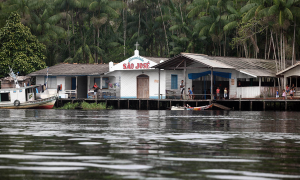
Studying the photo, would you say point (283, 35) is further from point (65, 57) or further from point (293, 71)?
point (65, 57)

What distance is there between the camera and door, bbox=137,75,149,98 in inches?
1837

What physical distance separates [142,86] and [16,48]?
45.0ft

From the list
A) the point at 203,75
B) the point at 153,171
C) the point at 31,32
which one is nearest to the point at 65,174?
the point at 153,171

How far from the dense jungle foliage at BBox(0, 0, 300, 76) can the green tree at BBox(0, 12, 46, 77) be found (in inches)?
127

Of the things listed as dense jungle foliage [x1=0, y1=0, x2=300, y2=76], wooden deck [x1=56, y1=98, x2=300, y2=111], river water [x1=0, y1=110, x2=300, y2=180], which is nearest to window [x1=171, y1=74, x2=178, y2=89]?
wooden deck [x1=56, y1=98, x2=300, y2=111]

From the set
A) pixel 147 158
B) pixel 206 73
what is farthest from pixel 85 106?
pixel 147 158

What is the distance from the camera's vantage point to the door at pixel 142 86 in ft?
153

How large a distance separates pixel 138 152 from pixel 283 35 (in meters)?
38.2

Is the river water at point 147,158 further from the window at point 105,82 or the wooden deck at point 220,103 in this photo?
the window at point 105,82

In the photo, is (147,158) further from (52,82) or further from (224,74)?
(52,82)

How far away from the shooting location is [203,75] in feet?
146

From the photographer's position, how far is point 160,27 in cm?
6925

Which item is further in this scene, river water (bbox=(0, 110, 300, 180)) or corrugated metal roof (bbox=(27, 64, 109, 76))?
corrugated metal roof (bbox=(27, 64, 109, 76))

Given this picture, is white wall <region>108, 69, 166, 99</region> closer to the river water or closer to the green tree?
the green tree
